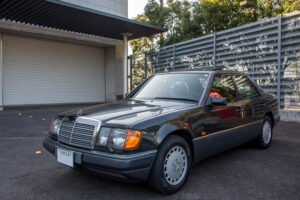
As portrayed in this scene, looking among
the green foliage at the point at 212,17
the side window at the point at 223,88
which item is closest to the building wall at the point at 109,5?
the green foliage at the point at 212,17

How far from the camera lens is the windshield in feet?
11.0

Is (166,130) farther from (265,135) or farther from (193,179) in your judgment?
(265,135)

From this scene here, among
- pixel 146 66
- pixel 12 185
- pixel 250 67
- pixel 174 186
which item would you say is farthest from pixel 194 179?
pixel 146 66

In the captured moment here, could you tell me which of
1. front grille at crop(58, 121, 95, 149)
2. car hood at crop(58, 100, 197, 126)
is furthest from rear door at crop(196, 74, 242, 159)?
front grille at crop(58, 121, 95, 149)

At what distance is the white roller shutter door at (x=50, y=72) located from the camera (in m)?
12.1

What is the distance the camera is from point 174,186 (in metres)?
2.60

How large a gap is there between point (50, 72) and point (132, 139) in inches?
495

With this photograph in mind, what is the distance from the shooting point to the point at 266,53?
7.75m

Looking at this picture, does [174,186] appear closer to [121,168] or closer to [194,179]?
[194,179]

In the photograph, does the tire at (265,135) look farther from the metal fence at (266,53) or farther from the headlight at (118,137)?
the metal fence at (266,53)

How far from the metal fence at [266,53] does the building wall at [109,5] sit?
20.0ft

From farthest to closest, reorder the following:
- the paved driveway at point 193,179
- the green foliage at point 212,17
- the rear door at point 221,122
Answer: the green foliage at point 212,17 → the rear door at point 221,122 → the paved driveway at point 193,179

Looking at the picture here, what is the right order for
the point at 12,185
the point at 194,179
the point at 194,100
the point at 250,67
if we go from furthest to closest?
the point at 250,67 → the point at 194,100 → the point at 194,179 → the point at 12,185

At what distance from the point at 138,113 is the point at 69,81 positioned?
41.3 ft
